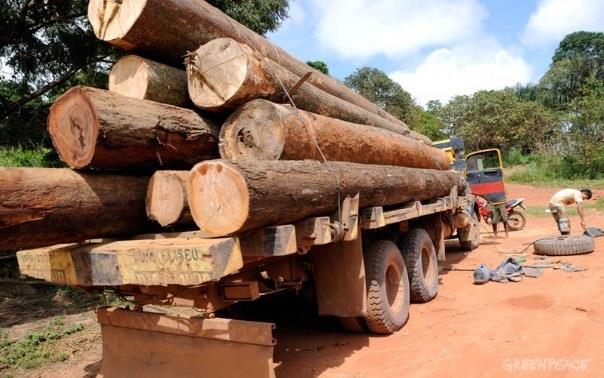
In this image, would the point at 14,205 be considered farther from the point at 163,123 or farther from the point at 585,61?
the point at 585,61

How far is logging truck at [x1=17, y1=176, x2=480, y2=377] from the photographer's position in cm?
271

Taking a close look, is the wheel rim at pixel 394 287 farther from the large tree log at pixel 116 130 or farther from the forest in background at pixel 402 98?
the forest in background at pixel 402 98

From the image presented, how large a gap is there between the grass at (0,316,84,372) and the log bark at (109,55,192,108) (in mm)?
→ 2847

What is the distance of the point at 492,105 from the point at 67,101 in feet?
104

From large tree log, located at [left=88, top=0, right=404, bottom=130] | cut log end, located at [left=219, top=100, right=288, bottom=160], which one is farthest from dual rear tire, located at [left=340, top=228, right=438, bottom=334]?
large tree log, located at [left=88, top=0, right=404, bottom=130]

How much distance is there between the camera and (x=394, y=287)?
5180 millimetres

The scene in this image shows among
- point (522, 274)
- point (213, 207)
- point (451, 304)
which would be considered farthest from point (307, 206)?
point (522, 274)

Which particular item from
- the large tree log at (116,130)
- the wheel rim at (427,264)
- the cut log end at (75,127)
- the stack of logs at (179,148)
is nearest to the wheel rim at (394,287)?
the stack of logs at (179,148)

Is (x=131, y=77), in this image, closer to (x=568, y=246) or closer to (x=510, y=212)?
(x=568, y=246)

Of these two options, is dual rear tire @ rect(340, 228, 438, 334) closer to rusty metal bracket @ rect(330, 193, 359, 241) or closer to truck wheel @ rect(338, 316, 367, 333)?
truck wheel @ rect(338, 316, 367, 333)

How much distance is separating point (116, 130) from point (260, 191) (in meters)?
0.97

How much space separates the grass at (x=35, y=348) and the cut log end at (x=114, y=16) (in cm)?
319

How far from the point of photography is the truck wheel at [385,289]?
445 centimetres

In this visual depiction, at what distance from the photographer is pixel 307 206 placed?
127 inches
